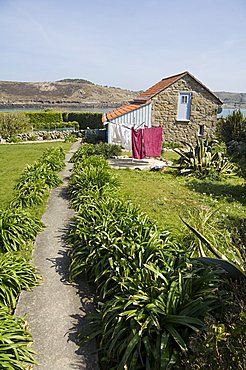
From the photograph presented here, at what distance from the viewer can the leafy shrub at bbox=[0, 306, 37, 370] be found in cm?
259

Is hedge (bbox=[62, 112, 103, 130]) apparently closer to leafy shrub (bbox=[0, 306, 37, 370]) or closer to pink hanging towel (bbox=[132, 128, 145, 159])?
pink hanging towel (bbox=[132, 128, 145, 159])

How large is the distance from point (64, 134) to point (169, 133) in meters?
9.13

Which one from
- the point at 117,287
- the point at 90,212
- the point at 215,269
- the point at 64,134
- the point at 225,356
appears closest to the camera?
the point at 225,356

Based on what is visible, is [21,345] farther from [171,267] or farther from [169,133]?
[169,133]

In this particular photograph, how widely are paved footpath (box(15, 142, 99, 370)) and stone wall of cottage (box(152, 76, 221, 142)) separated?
15.7m

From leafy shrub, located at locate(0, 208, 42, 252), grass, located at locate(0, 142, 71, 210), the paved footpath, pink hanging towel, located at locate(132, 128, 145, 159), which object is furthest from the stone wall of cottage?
the paved footpath

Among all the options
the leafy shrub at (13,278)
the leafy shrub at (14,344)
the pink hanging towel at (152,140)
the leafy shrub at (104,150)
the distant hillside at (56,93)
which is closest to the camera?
the leafy shrub at (14,344)

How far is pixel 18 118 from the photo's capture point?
22.6 metres

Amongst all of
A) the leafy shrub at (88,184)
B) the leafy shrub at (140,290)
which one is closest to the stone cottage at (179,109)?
the leafy shrub at (88,184)

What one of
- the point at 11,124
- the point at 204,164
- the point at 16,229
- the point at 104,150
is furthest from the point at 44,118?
the point at 16,229

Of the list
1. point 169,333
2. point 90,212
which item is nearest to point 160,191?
point 90,212

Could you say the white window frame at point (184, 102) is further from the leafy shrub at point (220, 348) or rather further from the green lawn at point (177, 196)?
the leafy shrub at point (220, 348)

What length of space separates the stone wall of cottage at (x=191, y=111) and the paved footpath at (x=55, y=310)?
1575 centimetres

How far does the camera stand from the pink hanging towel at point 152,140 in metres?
12.5
